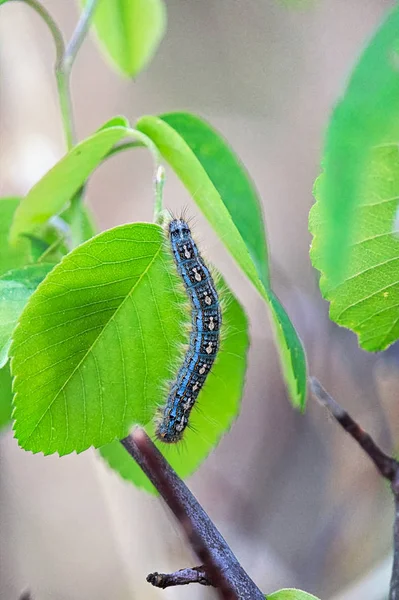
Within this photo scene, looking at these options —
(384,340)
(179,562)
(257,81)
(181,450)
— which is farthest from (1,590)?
(257,81)

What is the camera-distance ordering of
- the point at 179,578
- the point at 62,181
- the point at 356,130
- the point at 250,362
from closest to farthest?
the point at 356,130, the point at 179,578, the point at 62,181, the point at 250,362

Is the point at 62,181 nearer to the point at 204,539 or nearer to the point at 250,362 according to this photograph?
the point at 204,539

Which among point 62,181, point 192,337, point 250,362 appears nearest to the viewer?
point 62,181

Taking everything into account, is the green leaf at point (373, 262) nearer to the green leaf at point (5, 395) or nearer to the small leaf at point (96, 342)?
the small leaf at point (96, 342)

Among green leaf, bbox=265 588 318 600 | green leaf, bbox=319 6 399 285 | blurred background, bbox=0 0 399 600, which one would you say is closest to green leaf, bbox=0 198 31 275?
green leaf, bbox=265 588 318 600

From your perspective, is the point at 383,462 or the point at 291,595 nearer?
the point at 291,595

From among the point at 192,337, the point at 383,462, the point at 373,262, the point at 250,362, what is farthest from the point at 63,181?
the point at 250,362

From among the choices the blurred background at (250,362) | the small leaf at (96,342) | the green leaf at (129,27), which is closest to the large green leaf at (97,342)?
the small leaf at (96,342)
